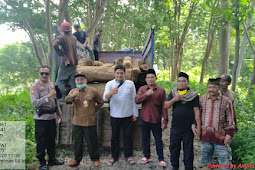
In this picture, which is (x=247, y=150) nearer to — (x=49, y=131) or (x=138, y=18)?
(x=49, y=131)

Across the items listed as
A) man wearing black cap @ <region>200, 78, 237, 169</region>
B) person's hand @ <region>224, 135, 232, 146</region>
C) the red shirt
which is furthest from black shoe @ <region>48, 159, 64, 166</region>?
person's hand @ <region>224, 135, 232, 146</region>

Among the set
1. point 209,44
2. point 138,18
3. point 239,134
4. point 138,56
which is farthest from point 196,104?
point 138,18

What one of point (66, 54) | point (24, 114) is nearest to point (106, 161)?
point (66, 54)

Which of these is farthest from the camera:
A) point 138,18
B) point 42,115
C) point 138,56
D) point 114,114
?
point 138,18

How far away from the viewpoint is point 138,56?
308 inches

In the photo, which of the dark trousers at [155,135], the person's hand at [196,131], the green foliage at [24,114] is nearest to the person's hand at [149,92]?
the dark trousers at [155,135]

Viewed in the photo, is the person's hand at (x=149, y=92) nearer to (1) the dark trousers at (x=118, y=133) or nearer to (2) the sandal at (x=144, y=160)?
(1) the dark trousers at (x=118, y=133)

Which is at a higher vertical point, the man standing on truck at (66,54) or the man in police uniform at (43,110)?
the man standing on truck at (66,54)

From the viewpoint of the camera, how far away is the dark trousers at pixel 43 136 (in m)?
3.35

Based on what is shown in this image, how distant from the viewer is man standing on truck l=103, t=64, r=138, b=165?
3.60 metres

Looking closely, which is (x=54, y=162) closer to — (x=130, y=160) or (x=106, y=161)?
(x=106, y=161)

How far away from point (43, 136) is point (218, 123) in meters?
2.78

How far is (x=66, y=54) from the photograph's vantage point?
4.24 meters

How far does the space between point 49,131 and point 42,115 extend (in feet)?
1.12
